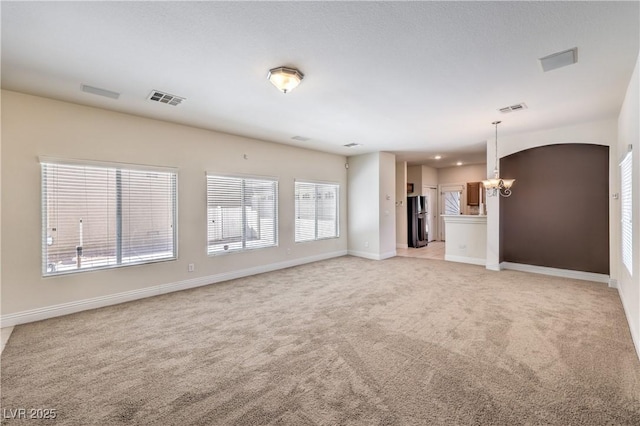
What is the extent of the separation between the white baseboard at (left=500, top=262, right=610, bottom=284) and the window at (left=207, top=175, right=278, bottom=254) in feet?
16.7

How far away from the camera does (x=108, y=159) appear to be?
4.03 m

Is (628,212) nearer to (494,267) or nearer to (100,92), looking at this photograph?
(494,267)

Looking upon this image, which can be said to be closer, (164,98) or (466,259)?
(164,98)

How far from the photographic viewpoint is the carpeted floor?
1900 millimetres

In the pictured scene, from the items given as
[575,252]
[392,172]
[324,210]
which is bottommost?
[575,252]

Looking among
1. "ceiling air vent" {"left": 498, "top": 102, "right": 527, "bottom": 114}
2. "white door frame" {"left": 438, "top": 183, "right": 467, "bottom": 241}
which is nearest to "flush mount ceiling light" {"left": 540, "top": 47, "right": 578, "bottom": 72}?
"ceiling air vent" {"left": 498, "top": 102, "right": 527, "bottom": 114}

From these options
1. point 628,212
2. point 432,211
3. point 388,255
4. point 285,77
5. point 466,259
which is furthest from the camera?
→ point 432,211

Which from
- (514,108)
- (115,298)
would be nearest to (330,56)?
(514,108)

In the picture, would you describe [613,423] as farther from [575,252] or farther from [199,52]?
[575,252]

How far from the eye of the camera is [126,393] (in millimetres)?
2104

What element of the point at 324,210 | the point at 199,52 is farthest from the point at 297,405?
the point at 324,210

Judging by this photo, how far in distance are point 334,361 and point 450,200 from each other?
9.47 meters

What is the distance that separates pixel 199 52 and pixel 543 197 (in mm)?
6524

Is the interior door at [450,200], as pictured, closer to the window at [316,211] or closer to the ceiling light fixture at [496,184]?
the ceiling light fixture at [496,184]
